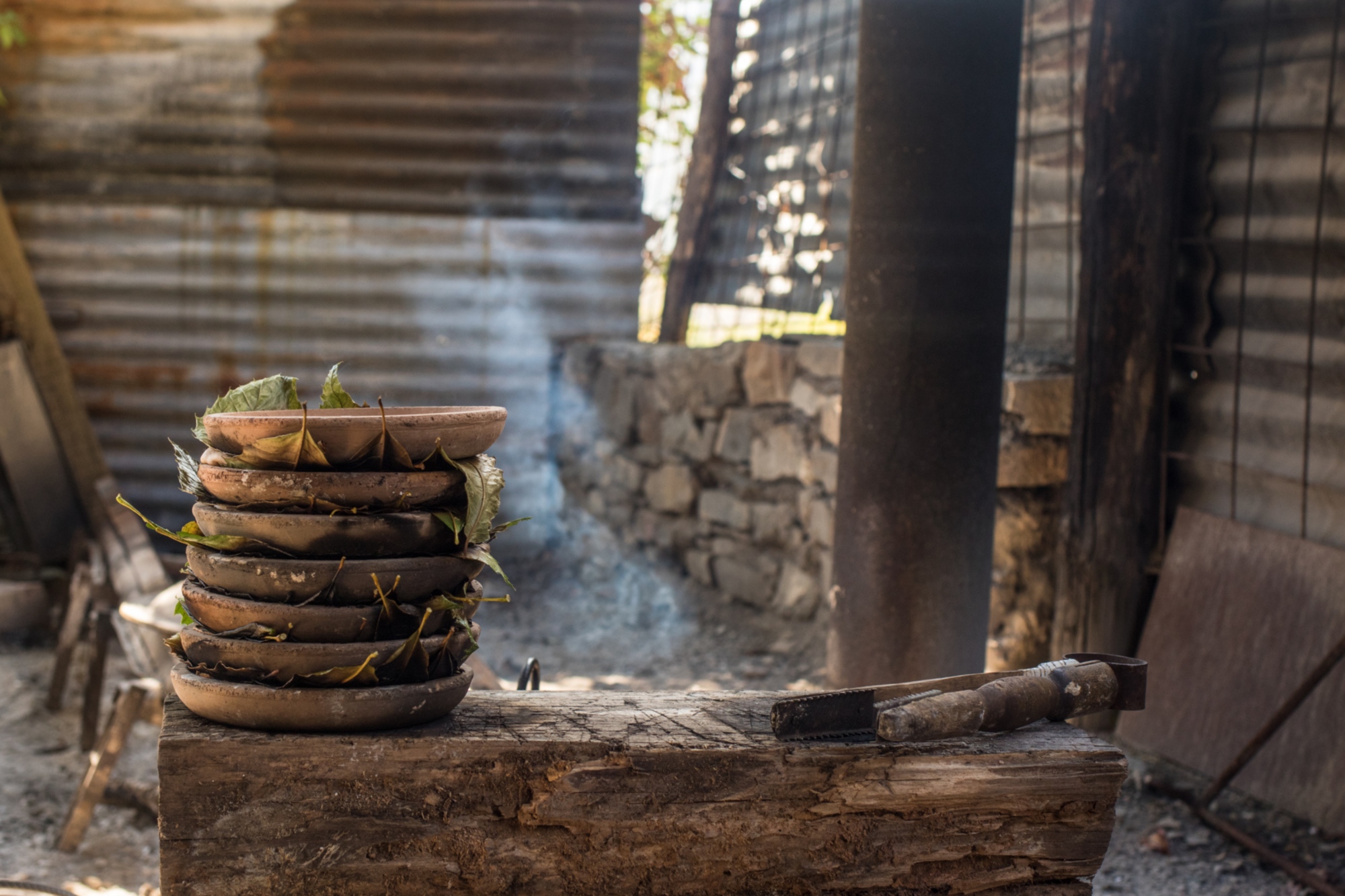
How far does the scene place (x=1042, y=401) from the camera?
3674 millimetres

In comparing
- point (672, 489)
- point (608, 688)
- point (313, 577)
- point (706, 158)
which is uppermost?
point (706, 158)

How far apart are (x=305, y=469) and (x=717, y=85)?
471 cm

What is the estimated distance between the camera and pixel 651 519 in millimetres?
5672

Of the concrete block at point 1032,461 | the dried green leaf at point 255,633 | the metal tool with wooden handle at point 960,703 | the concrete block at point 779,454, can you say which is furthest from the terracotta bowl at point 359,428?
the concrete block at point 779,454

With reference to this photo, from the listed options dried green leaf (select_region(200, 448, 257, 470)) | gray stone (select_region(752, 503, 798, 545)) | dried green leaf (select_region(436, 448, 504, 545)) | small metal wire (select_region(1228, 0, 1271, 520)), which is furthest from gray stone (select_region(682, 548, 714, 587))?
dried green leaf (select_region(200, 448, 257, 470))

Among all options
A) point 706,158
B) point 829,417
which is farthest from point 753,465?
point 706,158

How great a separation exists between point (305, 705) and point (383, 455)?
13.7 inches

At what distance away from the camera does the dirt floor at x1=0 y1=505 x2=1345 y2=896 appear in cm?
292

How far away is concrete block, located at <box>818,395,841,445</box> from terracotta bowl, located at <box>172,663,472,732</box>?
2807 millimetres

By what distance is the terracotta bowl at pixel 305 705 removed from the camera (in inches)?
59.1

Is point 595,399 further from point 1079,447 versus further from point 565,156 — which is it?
point 1079,447

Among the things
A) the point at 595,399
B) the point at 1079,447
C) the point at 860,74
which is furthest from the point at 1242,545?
the point at 595,399

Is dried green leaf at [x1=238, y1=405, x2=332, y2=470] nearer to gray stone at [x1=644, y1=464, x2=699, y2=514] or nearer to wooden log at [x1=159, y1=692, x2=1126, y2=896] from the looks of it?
wooden log at [x1=159, y1=692, x2=1126, y2=896]

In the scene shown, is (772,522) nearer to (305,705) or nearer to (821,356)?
(821,356)
